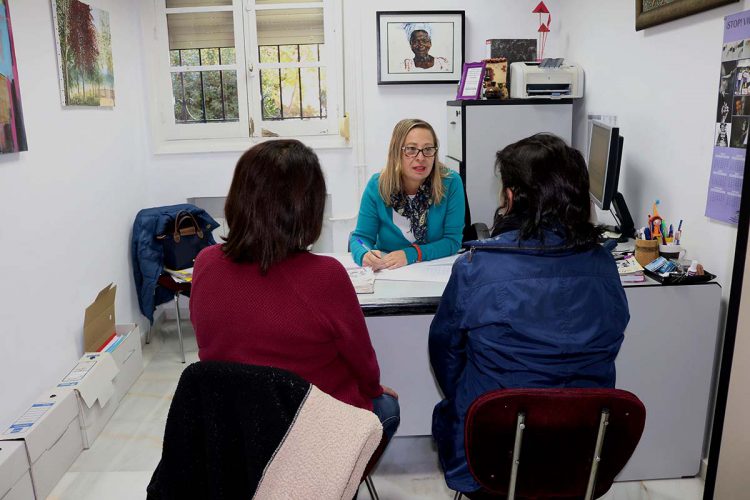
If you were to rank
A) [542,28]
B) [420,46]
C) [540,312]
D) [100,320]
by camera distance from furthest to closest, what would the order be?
1. [420,46]
2. [542,28]
3. [100,320]
4. [540,312]

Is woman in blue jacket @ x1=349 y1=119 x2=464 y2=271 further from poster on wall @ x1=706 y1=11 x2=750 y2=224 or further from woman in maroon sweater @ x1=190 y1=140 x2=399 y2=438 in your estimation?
woman in maroon sweater @ x1=190 y1=140 x2=399 y2=438

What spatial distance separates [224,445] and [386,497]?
1266 mm

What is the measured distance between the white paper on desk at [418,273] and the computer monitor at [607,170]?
688 mm

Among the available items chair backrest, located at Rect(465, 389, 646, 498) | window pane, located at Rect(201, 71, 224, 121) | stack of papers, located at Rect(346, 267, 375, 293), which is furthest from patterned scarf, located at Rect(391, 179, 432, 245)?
window pane, located at Rect(201, 71, 224, 121)

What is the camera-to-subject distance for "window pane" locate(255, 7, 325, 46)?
3965 mm

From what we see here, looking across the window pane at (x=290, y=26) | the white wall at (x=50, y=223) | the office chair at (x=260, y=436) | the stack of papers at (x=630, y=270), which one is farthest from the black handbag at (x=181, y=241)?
the office chair at (x=260, y=436)

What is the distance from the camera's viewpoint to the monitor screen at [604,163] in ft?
8.26

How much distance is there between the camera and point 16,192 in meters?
2.33

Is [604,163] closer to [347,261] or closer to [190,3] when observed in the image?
[347,261]

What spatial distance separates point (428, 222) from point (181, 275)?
1.59 metres

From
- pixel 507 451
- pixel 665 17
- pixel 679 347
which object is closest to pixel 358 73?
pixel 665 17

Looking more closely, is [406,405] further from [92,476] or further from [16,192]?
[16,192]

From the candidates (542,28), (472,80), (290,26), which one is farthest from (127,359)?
(542,28)

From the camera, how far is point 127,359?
3.10 m
